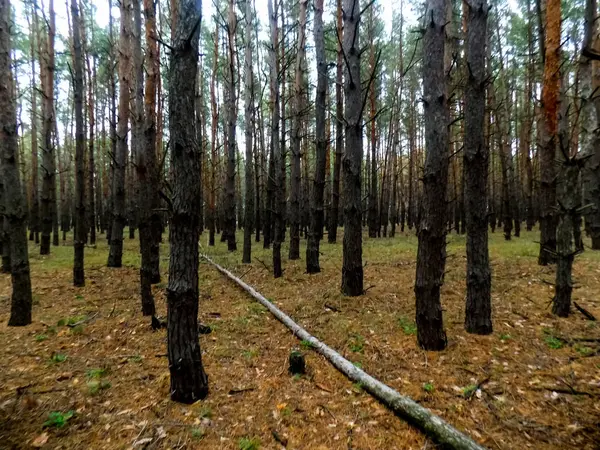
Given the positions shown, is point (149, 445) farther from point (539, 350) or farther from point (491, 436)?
point (539, 350)

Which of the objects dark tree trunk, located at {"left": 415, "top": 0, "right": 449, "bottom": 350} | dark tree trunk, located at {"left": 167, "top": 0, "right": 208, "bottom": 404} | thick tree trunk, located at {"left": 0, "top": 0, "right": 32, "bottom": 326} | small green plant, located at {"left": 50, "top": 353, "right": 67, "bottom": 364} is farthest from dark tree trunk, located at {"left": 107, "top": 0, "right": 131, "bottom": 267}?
dark tree trunk, located at {"left": 415, "top": 0, "right": 449, "bottom": 350}

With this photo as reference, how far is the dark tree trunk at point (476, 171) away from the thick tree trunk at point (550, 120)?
166 inches

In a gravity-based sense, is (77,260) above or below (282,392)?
above

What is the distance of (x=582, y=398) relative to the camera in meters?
3.54

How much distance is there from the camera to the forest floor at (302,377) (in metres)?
3.05

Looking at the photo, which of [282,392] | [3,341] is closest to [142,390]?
[282,392]

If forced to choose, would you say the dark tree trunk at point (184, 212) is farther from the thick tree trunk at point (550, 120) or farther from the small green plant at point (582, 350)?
the thick tree trunk at point (550, 120)

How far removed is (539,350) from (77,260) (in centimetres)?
971

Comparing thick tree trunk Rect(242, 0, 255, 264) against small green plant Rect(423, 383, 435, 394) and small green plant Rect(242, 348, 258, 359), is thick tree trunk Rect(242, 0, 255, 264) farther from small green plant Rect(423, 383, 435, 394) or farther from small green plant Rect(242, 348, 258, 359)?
small green plant Rect(423, 383, 435, 394)

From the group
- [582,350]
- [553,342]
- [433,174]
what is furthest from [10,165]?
[582,350]

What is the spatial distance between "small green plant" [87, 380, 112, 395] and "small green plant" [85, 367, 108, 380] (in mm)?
141

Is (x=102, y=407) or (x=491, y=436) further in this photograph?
(x=102, y=407)

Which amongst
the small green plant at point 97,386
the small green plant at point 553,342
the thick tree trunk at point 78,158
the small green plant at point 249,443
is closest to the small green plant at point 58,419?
the small green plant at point 97,386

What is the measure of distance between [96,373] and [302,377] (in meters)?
2.50
